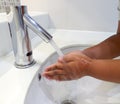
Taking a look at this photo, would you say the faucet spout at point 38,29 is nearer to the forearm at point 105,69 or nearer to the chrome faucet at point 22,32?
the chrome faucet at point 22,32

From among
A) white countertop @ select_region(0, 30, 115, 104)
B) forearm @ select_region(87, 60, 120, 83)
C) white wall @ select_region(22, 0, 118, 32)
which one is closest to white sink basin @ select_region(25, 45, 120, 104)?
white countertop @ select_region(0, 30, 115, 104)

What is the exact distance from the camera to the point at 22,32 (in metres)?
0.45

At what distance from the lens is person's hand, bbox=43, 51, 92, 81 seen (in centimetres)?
37

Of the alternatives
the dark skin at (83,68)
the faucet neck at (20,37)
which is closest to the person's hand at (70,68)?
the dark skin at (83,68)

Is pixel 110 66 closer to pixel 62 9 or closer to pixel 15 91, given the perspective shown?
pixel 15 91

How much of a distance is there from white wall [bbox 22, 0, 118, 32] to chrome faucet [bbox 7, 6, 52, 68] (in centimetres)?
42

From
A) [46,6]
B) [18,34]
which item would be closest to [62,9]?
[46,6]

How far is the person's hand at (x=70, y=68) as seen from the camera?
37 cm

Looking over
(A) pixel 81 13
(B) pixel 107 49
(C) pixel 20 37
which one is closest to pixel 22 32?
(C) pixel 20 37

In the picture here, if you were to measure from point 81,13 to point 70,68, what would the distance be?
506mm

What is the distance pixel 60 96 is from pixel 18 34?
0.24 m

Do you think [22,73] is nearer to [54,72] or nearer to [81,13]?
[54,72]

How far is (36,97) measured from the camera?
44cm

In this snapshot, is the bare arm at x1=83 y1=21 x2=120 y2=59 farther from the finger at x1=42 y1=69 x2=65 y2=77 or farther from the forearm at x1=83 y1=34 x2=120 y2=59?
the finger at x1=42 y1=69 x2=65 y2=77
